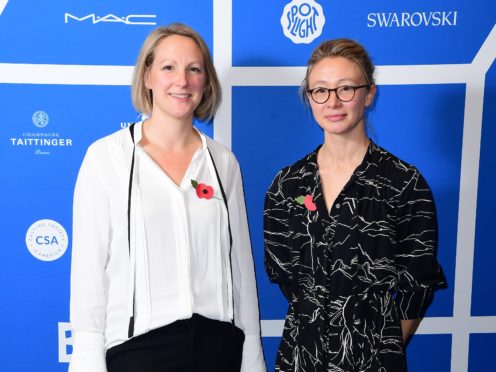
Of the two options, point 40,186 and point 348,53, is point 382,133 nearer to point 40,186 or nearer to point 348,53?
point 348,53

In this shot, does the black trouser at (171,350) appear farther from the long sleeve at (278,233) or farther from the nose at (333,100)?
the nose at (333,100)

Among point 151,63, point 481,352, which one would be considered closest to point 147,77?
point 151,63

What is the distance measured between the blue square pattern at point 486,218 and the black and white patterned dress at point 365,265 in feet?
2.06

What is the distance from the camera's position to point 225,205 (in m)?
1.53

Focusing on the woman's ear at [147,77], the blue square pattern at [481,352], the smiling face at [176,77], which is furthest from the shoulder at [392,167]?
the blue square pattern at [481,352]

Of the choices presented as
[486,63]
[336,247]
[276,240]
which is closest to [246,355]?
Result: [276,240]

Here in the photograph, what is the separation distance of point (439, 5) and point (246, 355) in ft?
4.30

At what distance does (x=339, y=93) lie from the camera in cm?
146

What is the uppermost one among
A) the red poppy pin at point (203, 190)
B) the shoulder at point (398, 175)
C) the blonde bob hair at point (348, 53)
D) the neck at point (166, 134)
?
the blonde bob hair at point (348, 53)

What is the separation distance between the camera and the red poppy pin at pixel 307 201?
1.48 meters

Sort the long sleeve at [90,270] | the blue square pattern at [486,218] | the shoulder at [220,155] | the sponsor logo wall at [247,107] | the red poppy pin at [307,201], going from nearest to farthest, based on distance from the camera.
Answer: the long sleeve at [90,270] < the red poppy pin at [307,201] < the shoulder at [220,155] < the sponsor logo wall at [247,107] < the blue square pattern at [486,218]

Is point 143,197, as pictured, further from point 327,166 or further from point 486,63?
point 486,63

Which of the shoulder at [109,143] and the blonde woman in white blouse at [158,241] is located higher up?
the shoulder at [109,143]

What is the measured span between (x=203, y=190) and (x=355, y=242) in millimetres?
414
